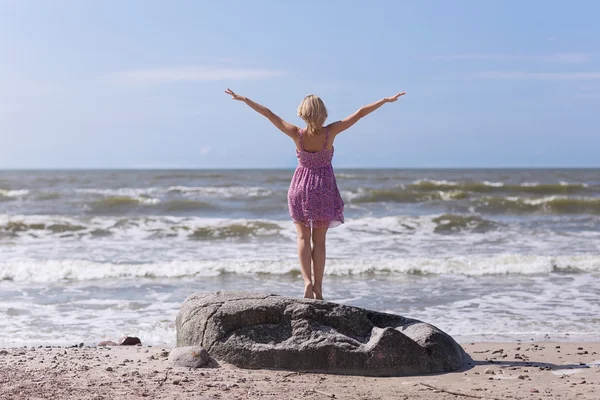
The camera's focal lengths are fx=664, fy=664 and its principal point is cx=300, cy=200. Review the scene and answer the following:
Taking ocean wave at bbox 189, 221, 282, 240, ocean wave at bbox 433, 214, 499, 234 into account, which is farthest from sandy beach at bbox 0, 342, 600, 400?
ocean wave at bbox 433, 214, 499, 234

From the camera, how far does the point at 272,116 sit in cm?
538

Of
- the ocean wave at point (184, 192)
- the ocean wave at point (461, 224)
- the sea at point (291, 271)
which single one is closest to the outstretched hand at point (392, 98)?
the sea at point (291, 271)

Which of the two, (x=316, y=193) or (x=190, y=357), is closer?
(x=190, y=357)

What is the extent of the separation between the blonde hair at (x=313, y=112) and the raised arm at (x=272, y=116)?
16 centimetres

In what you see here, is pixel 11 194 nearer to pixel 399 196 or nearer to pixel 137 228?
pixel 137 228

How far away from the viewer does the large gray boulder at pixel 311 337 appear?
15.8ft

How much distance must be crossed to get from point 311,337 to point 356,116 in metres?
1.78

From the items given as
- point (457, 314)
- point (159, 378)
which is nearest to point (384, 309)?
point (457, 314)

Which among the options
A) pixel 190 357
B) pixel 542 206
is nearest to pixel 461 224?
pixel 542 206

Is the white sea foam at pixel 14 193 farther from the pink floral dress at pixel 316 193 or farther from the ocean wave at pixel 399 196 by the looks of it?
the pink floral dress at pixel 316 193

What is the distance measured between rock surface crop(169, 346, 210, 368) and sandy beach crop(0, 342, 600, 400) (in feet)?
0.27

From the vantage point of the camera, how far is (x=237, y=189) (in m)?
30.8

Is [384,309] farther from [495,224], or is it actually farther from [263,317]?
[495,224]

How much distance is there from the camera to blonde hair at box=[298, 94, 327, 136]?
5.25 meters
